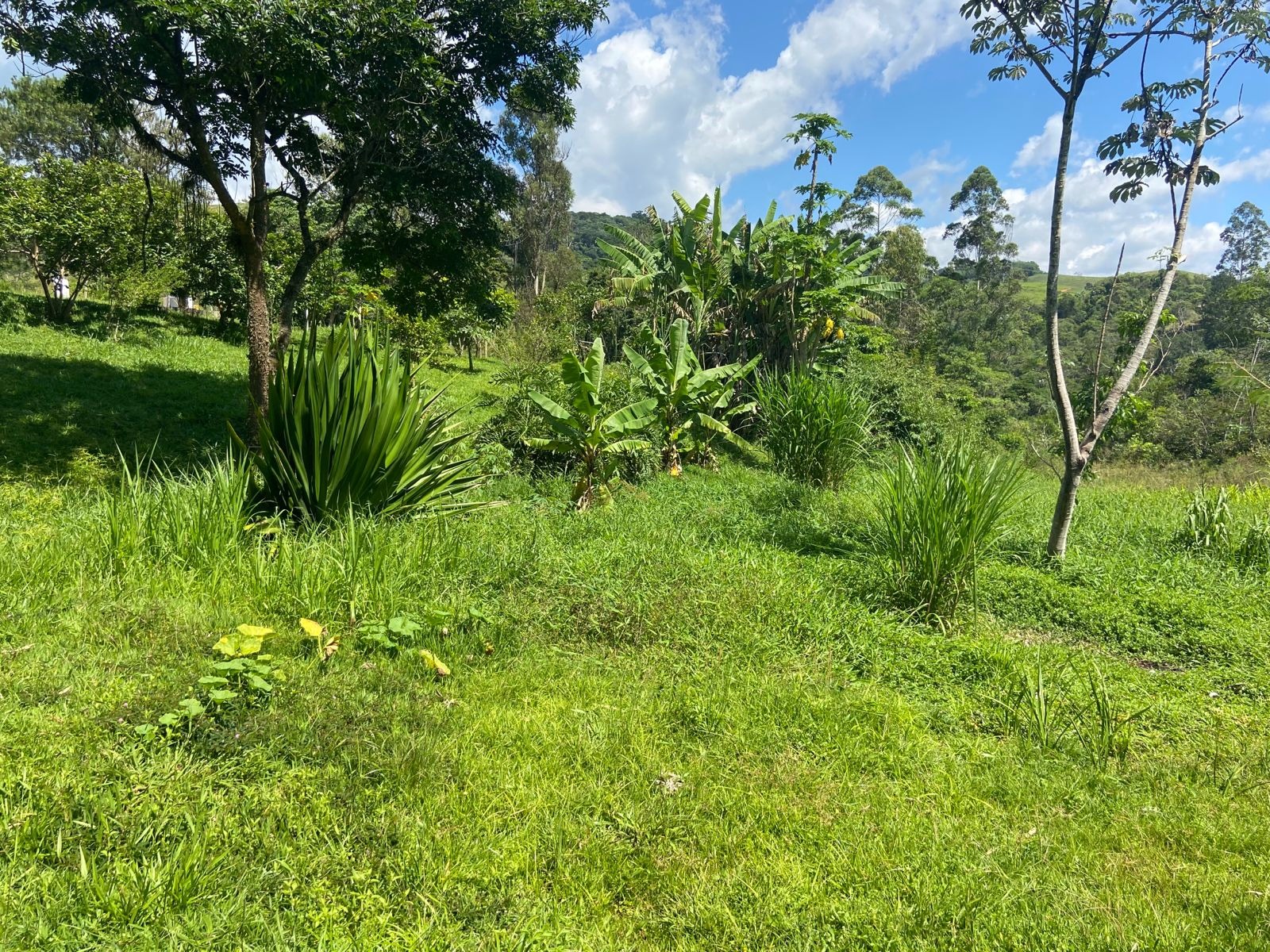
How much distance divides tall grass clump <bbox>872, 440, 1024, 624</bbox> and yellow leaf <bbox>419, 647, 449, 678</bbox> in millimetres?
3208

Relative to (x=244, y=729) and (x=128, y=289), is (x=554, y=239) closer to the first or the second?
(x=128, y=289)

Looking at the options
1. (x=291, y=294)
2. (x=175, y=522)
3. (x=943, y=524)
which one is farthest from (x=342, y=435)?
(x=291, y=294)

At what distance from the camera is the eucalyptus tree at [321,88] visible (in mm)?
6660

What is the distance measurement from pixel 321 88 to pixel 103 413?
6.01 m

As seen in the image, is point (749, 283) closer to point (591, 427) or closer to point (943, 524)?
point (591, 427)

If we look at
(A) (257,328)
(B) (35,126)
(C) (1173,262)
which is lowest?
(A) (257,328)

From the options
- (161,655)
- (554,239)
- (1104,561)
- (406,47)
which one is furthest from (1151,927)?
(554,239)

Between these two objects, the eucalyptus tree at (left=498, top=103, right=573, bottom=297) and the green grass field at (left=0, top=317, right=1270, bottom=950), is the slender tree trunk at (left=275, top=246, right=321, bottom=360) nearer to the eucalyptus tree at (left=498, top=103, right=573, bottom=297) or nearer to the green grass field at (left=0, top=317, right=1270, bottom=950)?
the green grass field at (left=0, top=317, right=1270, bottom=950)

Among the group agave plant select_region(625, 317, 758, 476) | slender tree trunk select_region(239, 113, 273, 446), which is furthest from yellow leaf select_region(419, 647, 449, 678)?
slender tree trunk select_region(239, 113, 273, 446)

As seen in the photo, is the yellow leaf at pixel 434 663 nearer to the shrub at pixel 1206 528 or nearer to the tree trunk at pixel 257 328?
the tree trunk at pixel 257 328

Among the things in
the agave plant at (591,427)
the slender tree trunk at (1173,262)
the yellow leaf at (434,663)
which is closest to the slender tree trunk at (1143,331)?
the slender tree trunk at (1173,262)

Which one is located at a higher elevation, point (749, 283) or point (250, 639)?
point (749, 283)

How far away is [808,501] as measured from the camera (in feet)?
24.5

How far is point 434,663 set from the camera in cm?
340
